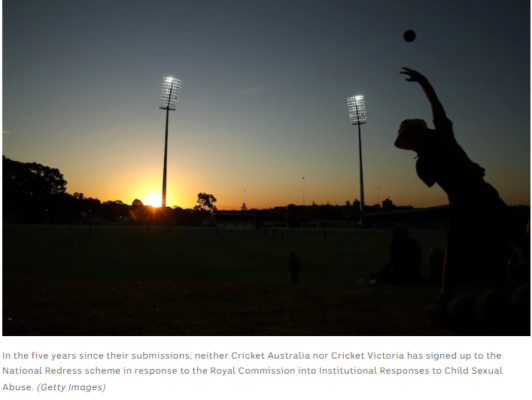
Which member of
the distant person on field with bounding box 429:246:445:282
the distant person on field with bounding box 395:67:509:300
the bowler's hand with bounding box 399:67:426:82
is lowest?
the distant person on field with bounding box 429:246:445:282

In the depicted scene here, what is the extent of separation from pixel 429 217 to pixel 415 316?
3241 inches

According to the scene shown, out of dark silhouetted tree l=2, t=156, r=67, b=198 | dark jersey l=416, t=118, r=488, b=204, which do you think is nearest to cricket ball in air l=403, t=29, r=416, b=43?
dark jersey l=416, t=118, r=488, b=204

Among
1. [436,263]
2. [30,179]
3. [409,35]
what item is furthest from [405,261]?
[30,179]

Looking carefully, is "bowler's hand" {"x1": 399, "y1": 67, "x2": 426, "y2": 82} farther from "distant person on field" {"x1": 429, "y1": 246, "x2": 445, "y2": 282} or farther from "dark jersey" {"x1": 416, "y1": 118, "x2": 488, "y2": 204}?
"distant person on field" {"x1": 429, "y1": 246, "x2": 445, "y2": 282}

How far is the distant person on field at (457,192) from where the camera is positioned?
270cm

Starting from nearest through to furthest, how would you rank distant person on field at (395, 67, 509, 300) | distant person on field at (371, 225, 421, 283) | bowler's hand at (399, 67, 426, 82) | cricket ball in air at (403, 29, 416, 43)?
distant person on field at (395, 67, 509, 300) < bowler's hand at (399, 67, 426, 82) < cricket ball in air at (403, 29, 416, 43) < distant person on field at (371, 225, 421, 283)

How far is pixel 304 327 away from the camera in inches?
116

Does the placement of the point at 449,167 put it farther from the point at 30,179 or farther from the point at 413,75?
the point at 30,179

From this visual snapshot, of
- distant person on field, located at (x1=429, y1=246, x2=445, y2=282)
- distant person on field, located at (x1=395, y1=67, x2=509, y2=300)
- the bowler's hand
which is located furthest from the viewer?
distant person on field, located at (x1=429, y1=246, x2=445, y2=282)

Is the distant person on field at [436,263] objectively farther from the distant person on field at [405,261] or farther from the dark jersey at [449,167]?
the dark jersey at [449,167]

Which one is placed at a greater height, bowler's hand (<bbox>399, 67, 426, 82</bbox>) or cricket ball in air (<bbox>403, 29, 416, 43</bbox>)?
cricket ball in air (<bbox>403, 29, 416, 43</bbox>)

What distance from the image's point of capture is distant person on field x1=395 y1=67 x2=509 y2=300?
2.70 m

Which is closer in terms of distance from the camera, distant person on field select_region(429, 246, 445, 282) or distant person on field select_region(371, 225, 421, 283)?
distant person on field select_region(429, 246, 445, 282)

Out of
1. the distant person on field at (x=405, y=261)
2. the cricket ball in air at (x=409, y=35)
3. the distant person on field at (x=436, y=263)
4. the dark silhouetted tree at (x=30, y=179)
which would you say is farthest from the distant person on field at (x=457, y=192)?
the dark silhouetted tree at (x=30, y=179)
